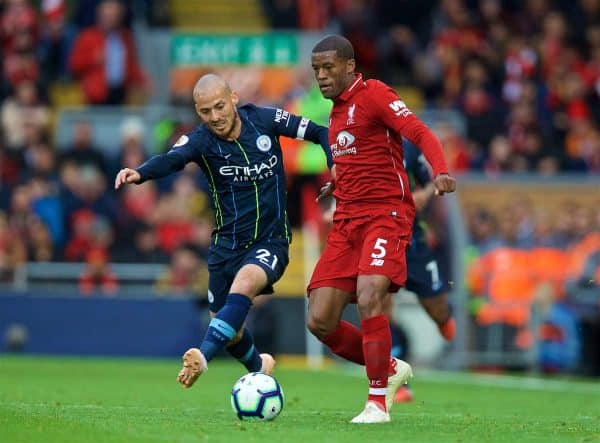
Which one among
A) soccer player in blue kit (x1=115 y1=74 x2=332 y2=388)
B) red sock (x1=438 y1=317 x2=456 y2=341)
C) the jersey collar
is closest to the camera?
the jersey collar

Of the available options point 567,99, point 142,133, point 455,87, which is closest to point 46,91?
point 142,133

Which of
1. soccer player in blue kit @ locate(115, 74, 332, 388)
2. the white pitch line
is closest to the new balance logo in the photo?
soccer player in blue kit @ locate(115, 74, 332, 388)

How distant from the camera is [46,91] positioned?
72.2 feet

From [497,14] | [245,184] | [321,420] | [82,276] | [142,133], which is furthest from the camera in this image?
[497,14]

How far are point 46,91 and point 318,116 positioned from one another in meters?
4.44

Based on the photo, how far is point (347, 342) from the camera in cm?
950

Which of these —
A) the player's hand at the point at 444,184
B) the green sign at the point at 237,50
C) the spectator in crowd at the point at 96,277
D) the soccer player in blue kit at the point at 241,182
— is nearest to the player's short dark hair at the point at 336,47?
the soccer player in blue kit at the point at 241,182

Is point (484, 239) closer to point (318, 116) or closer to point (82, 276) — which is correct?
point (318, 116)

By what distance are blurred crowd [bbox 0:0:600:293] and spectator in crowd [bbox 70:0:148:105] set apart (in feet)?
0.07

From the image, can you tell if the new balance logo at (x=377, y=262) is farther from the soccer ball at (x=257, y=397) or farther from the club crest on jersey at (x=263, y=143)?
the club crest on jersey at (x=263, y=143)

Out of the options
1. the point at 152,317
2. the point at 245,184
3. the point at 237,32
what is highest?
the point at 237,32

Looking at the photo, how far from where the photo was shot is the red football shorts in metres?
8.87

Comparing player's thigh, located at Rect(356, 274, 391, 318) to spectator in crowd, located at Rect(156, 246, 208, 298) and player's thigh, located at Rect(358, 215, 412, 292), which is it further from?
spectator in crowd, located at Rect(156, 246, 208, 298)

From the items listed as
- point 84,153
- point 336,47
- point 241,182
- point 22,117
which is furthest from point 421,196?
point 22,117
